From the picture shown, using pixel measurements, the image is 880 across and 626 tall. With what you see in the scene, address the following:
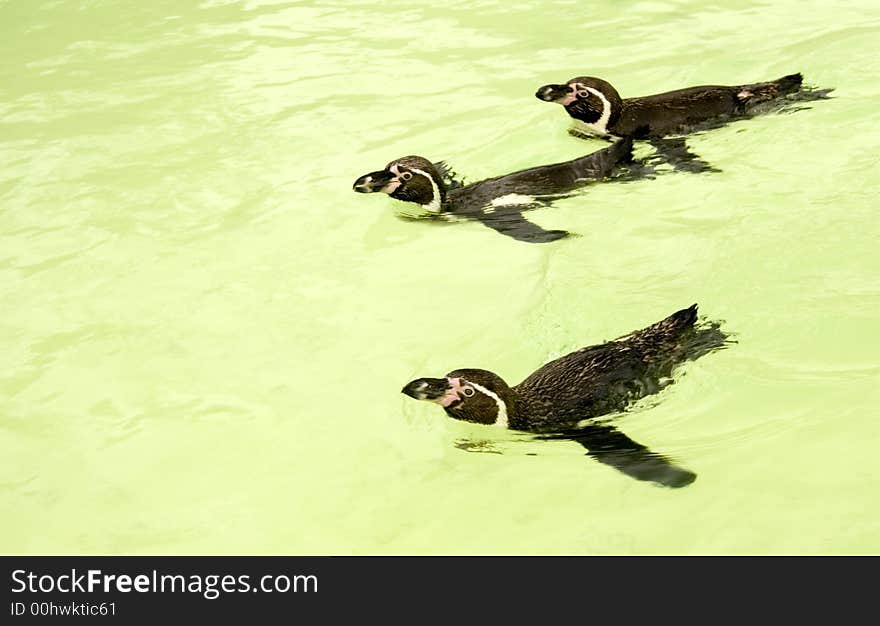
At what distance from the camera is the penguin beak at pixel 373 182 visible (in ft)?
23.3

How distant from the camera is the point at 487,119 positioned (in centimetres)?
855

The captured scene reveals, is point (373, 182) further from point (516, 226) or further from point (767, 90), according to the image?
point (767, 90)

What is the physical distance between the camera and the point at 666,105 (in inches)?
311

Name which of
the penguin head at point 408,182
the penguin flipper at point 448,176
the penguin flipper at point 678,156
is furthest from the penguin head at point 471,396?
the penguin flipper at point 678,156

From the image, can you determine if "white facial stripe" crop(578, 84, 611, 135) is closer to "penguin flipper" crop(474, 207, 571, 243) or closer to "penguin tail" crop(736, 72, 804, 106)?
"penguin tail" crop(736, 72, 804, 106)

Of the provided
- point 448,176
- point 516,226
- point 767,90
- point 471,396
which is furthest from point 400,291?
point 767,90

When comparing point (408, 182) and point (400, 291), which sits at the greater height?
point (408, 182)

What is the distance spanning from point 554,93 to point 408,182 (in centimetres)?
139

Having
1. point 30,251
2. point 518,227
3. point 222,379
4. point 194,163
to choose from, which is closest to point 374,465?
point 222,379

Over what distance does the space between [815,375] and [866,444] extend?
636 millimetres

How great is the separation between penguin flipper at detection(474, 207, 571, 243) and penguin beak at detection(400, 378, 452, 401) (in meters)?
1.95

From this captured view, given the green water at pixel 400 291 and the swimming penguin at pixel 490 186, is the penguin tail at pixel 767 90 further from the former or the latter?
the swimming penguin at pixel 490 186
